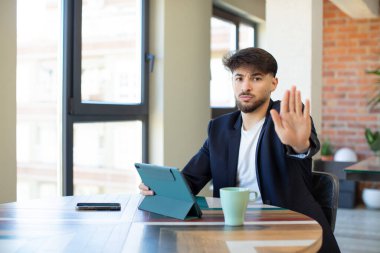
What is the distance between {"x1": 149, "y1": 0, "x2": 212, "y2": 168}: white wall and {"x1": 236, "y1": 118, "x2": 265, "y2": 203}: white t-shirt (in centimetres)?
209

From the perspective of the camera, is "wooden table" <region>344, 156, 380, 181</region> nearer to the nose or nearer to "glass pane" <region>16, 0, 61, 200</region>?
the nose

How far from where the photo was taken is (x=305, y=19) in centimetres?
427

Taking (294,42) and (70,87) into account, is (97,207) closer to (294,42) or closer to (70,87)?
(70,87)

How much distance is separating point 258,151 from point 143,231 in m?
0.72

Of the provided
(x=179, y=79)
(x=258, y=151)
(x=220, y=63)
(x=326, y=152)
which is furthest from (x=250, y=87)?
(x=326, y=152)

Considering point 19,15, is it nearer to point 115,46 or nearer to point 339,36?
point 115,46

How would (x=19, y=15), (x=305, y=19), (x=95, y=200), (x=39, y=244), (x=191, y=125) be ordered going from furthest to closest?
(x=191, y=125), (x=305, y=19), (x=19, y=15), (x=95, y=200), (x=39, y=244)

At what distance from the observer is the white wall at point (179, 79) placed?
4.22 m

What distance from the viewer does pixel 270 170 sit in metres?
2.02

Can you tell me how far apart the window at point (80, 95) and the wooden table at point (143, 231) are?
145cm

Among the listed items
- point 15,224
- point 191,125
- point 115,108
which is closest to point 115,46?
point 115,108

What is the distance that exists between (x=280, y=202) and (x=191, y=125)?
264 cm

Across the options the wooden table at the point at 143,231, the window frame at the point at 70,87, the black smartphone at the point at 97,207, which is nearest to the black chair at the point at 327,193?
the wooden table at the point at 143,231

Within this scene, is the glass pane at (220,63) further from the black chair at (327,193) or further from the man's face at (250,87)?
the black chair at (327,193)
